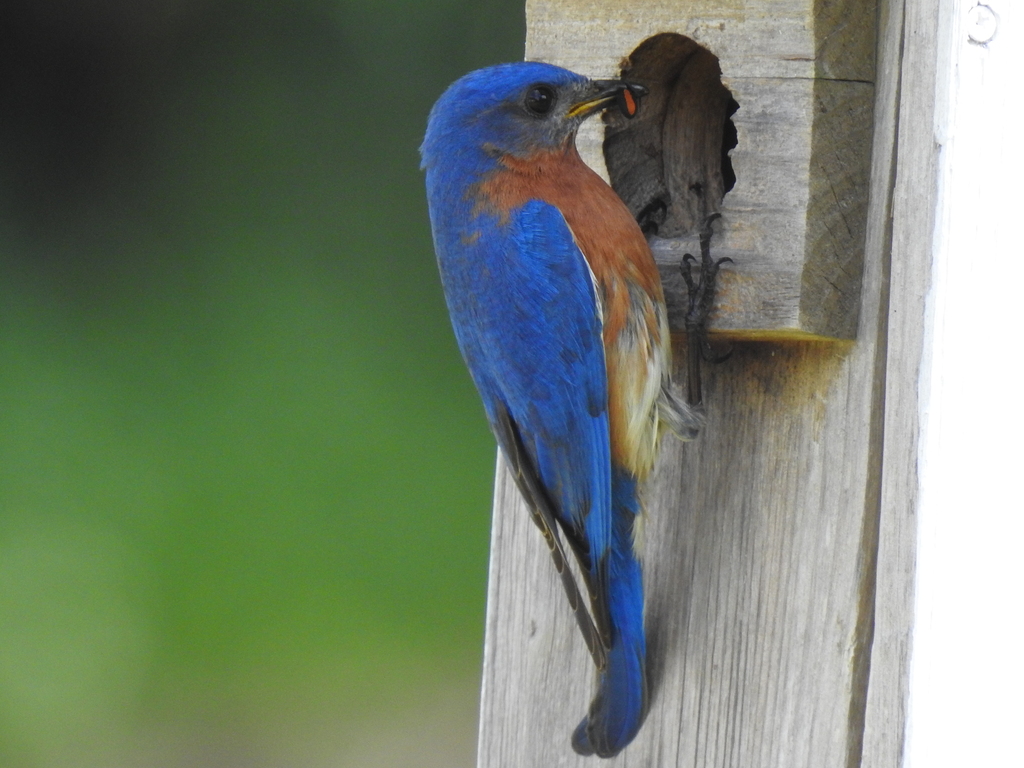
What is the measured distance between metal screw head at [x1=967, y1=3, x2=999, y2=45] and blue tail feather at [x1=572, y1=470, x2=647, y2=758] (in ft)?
3.30

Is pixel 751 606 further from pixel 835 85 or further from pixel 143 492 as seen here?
pixel 143 492

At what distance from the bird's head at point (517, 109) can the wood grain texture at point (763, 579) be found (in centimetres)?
28

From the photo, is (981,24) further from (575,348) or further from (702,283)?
(575,348)

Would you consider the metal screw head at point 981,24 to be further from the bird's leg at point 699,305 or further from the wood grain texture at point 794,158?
the bird's leg at point 699,305

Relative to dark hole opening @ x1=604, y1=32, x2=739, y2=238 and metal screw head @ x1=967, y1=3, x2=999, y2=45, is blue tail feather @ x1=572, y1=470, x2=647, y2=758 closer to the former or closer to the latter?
dark hole opening @ x1=604, y1=32, x2=739, y2=238

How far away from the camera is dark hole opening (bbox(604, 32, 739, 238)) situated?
2.51 m

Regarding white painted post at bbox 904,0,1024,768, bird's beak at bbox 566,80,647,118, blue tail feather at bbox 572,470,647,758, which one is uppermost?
bird's beak at bbox 566,80,647,118

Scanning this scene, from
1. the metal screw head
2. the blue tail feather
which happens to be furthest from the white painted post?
the blue tail feather

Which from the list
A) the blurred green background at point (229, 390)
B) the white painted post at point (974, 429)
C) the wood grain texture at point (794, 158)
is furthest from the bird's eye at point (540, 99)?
the blurred green background at point (229, 390)

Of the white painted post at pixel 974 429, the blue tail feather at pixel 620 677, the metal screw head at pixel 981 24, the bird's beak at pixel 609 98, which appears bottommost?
the blue tail feather at pixel 620 677

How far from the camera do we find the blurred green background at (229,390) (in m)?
4.14

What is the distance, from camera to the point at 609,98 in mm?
2354

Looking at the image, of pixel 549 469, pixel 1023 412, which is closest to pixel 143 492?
pixel 549 469

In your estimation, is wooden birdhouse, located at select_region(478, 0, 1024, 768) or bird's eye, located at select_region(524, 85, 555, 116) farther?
bird's eye, located at select_region(524, 85, 555, 116)
